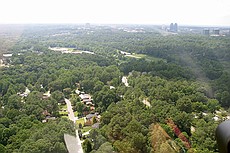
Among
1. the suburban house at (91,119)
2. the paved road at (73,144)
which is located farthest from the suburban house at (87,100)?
the paved road at (73,144)

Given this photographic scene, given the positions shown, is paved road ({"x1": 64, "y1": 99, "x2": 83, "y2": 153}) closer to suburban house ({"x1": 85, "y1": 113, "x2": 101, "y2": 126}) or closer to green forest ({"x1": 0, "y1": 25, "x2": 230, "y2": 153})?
green forest ({"x1": 0, "y1": 25, "x2": 230, "y2": 153})

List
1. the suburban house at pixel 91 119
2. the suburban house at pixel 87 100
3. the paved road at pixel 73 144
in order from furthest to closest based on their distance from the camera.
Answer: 1. the suburban house at pixel 87 100
2. the suburban house at pixel 91 119
3. the paved road at pixel 73 144

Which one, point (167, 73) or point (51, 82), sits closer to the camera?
point (51, 82)

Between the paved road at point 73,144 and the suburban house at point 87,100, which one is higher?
the paved road at point 73,144

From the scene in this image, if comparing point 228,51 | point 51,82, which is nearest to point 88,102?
point 51,82

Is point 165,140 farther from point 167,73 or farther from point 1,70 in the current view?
point 1,70

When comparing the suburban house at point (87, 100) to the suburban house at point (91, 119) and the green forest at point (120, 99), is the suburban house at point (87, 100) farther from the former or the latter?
the suburban house at point (91, 119)

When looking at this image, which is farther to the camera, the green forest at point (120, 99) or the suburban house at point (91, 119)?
the suburban house at point (91, 119)

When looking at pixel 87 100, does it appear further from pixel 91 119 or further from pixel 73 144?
pixel 73 144
